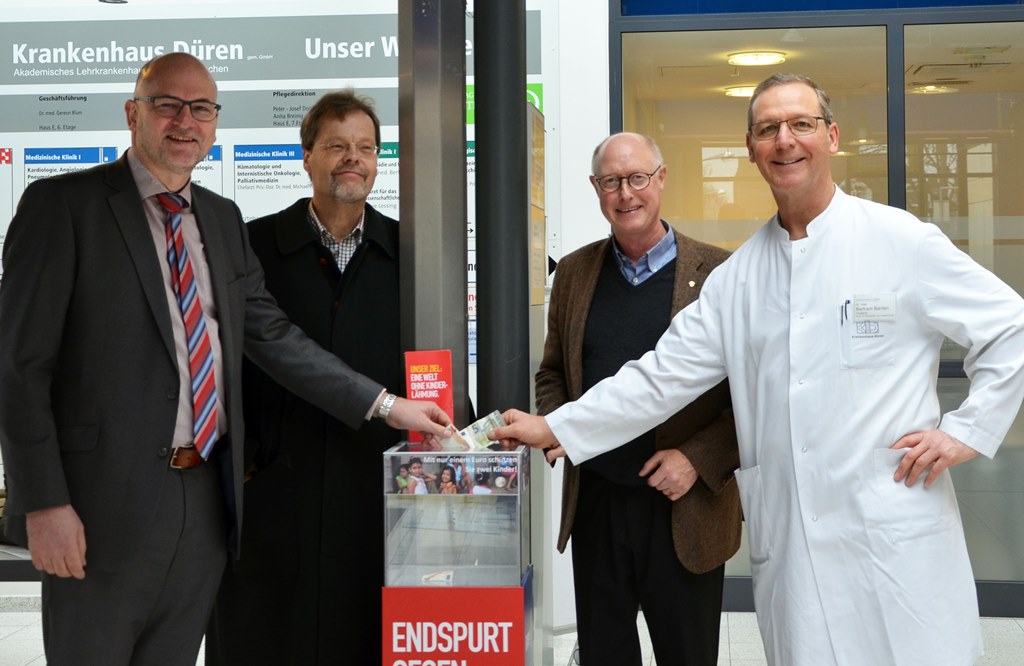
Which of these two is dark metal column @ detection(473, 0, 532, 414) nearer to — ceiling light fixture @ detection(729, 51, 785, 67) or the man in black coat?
the man in black coat

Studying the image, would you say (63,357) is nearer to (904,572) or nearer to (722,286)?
(722,286)

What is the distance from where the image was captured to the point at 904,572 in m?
2.22

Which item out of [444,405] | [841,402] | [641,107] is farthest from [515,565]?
[641,107]

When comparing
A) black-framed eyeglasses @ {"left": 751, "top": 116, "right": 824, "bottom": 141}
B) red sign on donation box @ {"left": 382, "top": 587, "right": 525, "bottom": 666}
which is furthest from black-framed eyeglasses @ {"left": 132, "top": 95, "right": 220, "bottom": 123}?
black-framed eyeglasses @ {"left": 751, "top": 116, "right": 824, "bottom": 141}

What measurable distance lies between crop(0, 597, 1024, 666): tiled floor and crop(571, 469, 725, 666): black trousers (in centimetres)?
148

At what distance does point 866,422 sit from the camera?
7.39ft

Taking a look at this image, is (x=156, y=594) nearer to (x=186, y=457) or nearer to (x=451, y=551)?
(x=186, y=457)

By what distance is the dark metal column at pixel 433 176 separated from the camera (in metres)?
2.69

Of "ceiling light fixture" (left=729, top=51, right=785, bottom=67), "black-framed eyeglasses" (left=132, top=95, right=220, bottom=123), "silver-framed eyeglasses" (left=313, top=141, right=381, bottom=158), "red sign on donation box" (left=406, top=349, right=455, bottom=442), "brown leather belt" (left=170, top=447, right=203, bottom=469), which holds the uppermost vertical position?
"ceiling light fixture" (left=729, top=51, right=785, bottom=67)

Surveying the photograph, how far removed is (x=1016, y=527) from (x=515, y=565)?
3765 mm

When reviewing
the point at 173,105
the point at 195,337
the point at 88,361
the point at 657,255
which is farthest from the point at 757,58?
the point at 88,361

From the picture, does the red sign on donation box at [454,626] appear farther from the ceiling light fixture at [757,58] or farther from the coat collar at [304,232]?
the ceiling light fixture at [757,58]

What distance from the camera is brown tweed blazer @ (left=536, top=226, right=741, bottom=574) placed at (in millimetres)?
2645

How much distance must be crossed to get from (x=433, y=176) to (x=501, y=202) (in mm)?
185
